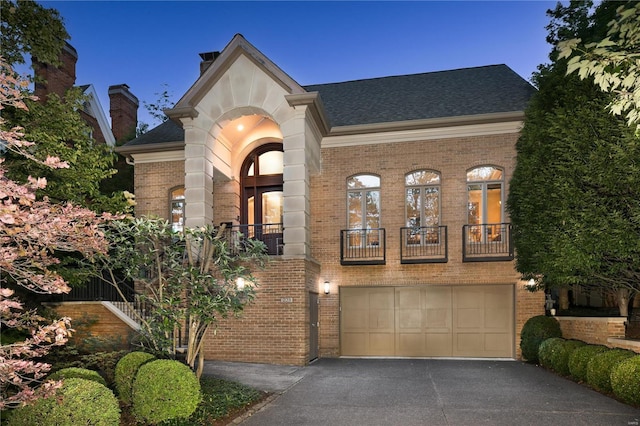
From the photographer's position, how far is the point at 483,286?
13.4m

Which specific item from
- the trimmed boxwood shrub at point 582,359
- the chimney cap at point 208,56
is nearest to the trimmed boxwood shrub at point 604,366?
the trimmed boxwood shrub at point 582,359

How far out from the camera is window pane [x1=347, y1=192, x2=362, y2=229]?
14148 mm

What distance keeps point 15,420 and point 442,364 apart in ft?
33.3

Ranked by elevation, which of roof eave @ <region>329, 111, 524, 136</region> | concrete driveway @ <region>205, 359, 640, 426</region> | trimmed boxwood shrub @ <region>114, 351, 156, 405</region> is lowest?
concrete driveway @ <region>205, 359, 640, 426</region>

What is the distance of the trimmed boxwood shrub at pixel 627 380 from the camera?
22.7 ft

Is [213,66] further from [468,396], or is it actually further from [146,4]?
[468,396]

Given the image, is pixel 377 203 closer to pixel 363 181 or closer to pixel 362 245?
pixel 363 181

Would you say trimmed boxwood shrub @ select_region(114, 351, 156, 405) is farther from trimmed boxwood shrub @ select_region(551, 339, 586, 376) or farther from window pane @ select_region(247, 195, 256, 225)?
trimmed boxwood shrub @ select_region(551, 339, 586, 376)

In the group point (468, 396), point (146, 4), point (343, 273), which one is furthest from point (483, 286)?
point (146, 4)

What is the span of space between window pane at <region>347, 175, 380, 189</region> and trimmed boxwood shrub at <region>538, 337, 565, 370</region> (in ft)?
21.4

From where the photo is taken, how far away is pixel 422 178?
13.9 meters

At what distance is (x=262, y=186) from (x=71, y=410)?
35.8 feet

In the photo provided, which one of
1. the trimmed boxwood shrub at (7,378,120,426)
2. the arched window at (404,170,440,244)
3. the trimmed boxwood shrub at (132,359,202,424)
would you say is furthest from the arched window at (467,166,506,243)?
the trimmed boxwood shrub at (7,378,120,426)

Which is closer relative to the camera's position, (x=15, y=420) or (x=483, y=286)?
(x=15, y=420)
